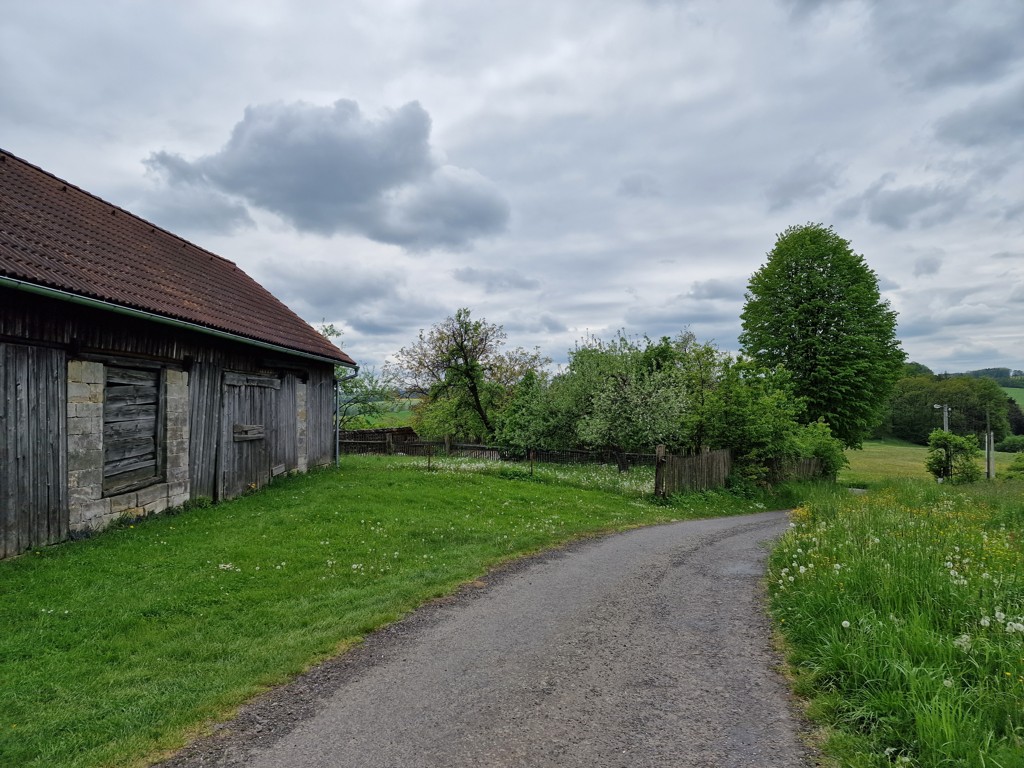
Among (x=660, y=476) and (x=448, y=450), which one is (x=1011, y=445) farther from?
(x=660, y=476)

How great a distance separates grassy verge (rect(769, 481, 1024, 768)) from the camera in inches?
133

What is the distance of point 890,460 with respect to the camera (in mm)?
57062

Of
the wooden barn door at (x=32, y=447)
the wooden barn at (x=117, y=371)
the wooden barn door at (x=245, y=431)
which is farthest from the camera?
the wooden barn door at (x=245, y=431)

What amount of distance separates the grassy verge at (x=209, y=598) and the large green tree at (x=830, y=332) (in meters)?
19.8

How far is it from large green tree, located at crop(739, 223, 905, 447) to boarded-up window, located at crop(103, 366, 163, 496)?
2694cm

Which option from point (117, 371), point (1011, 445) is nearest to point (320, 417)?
point (117, 371)

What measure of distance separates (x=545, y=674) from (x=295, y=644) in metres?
2.38

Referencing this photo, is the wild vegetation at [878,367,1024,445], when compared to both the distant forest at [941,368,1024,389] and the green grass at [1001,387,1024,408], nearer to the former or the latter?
the green grass at [1001,387,1024,408]

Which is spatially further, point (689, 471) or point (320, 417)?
point (320, 417)

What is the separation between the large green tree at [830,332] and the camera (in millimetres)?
28562

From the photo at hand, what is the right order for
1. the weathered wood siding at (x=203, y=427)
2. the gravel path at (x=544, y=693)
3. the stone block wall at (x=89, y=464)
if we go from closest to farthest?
1. the gravel path at (x=544, y=693)
2. the stone block wall at (x=89, y=464)
3. the weathered wood siding at (x=203, y=427)

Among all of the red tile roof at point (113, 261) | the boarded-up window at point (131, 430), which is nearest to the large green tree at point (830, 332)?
the red tile roof at point (113, 261)

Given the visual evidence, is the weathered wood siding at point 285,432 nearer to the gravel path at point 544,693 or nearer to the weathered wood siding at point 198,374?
the weathered wood siding at point 198,374

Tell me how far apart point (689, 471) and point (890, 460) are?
50.1 m
